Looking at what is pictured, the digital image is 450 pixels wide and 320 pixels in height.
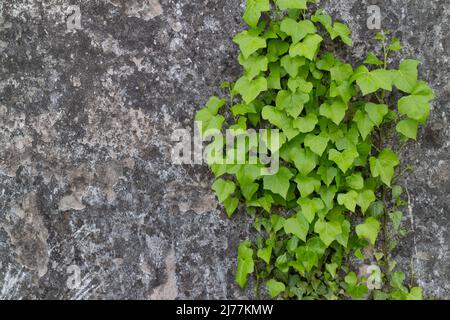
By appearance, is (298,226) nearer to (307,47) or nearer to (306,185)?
(306,185)

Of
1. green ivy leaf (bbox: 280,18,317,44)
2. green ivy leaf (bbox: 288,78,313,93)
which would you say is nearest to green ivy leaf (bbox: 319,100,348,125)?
green ivy leaf (bbox: 288,78,313,93)

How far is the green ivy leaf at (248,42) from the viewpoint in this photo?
223cm

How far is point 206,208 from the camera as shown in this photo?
2443 millimetres

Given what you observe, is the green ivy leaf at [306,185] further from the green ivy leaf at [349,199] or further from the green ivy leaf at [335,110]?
the green ivy leaf at [335,110]

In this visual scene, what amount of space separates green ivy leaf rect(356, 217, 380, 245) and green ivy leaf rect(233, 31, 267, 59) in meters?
0.95

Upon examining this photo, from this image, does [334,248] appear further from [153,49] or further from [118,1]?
[118,1]

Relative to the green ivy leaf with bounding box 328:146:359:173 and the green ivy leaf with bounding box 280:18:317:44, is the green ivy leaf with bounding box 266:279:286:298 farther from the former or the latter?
the green ivy leaf with bounding box 280:18:317:44

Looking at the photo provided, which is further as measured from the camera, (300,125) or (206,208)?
(206,208)

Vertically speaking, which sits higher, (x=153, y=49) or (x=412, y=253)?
(x=153, y=49)

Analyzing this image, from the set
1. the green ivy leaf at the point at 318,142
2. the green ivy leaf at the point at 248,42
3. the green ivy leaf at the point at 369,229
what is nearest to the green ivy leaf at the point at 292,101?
Result: the green ivy leaf at the point at 318,142

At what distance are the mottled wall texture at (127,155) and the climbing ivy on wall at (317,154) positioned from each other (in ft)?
0.34
